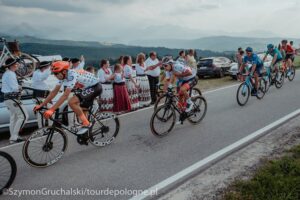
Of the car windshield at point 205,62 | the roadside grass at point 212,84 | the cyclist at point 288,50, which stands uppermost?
the cyclist at point 288,50

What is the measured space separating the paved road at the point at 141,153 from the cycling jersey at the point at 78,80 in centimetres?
147

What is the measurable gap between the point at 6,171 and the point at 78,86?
2.15 meters

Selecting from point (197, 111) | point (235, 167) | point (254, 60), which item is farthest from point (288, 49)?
point (235, 167)

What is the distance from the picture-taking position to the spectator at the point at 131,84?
34.2ft

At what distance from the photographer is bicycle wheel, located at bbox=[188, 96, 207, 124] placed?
8.08 metres

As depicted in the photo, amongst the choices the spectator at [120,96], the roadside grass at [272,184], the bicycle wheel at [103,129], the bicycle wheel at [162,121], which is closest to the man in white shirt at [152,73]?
the spectator at [120,96]

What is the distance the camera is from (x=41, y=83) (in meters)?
8.08

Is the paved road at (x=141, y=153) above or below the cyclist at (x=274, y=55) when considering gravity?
below

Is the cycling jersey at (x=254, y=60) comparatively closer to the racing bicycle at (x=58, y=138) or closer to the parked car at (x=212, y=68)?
the racing bicycle at (x=58, y=138)

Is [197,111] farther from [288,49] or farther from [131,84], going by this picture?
[288,49]

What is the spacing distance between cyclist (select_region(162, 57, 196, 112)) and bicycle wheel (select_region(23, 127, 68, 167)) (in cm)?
321

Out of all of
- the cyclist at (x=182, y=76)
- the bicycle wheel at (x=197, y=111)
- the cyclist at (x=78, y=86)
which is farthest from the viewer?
the bicycle wheel at (x=197, y=111)

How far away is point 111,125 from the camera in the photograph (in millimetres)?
6660

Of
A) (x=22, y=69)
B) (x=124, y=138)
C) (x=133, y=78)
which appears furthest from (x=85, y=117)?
(x=22, y=69)
